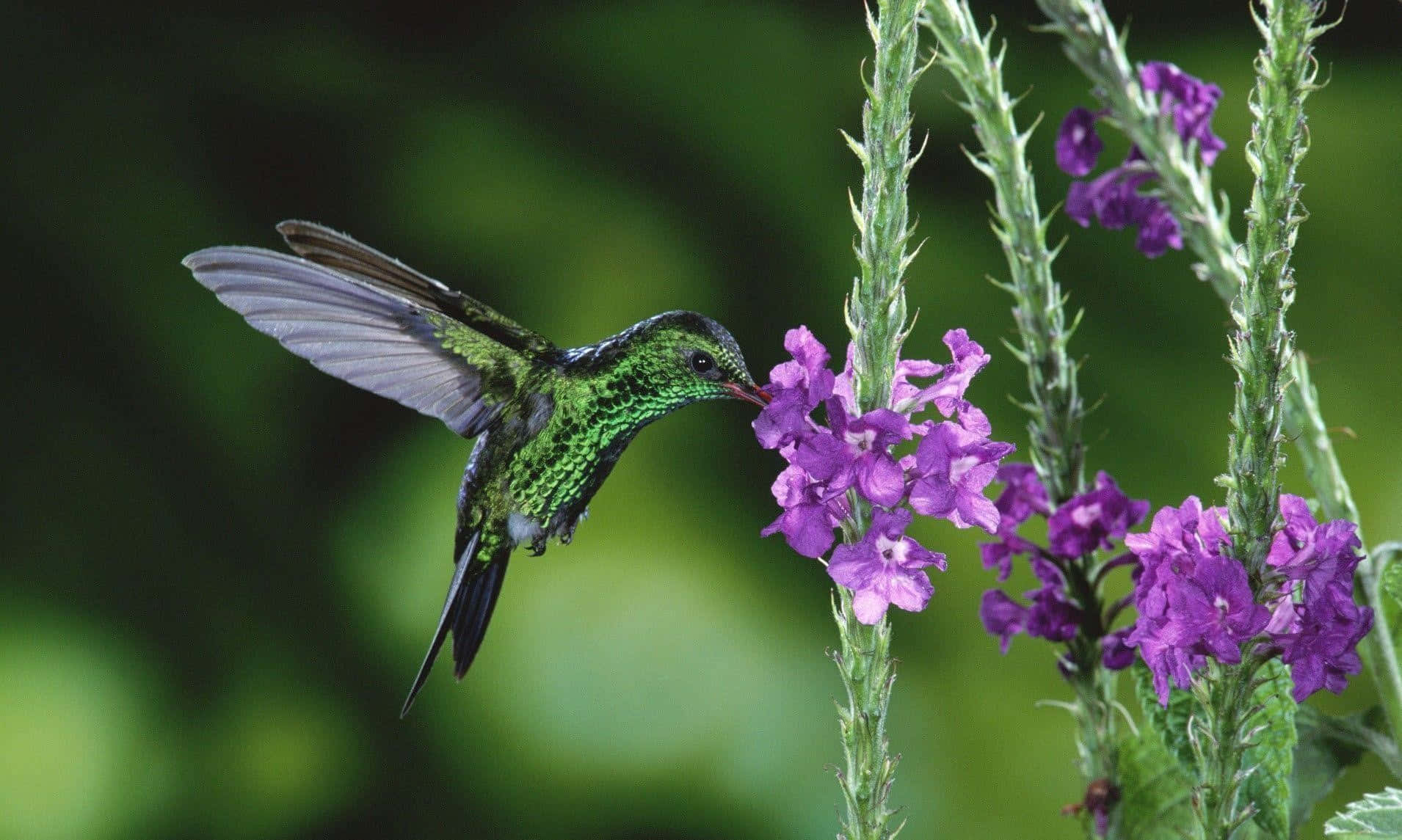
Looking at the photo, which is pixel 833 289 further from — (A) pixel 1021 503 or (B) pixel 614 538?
(A) pixel 1021 503

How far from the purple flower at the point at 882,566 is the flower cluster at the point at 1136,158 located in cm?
49

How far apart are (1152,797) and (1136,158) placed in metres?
0.51

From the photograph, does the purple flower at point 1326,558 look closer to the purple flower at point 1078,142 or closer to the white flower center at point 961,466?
the white flower center at point 961,466

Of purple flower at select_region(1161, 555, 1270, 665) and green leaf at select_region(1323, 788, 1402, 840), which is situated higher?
purple flower at select_region(1161, 555, 1270, 665)

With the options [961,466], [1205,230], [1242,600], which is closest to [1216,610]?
[1242,600]

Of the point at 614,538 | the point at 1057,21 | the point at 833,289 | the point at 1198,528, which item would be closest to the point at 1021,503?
the point at 1198,528

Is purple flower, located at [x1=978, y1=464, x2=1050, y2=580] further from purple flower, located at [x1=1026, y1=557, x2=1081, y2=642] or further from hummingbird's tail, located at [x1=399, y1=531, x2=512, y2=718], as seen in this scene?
hummingbird's tail, located at [x1=399, y1=531, x2=512, y2=718]

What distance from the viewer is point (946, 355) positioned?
231 cm

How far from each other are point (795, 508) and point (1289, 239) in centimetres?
31

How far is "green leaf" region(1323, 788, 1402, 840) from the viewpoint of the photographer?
0.78 m

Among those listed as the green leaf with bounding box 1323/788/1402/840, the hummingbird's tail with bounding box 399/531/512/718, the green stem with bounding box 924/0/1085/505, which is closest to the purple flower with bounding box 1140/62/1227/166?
the green stem with bounding box 924/0/1085/505

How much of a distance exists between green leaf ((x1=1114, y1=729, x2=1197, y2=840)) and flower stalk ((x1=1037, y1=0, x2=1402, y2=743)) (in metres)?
0.16

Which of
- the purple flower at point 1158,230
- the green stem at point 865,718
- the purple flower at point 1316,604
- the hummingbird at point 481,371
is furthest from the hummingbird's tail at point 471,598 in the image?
the purple flower at point 1158,230

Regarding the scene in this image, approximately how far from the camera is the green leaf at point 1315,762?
1023 millimetres
